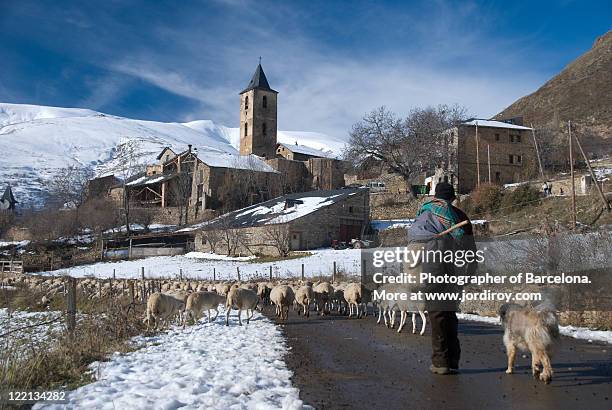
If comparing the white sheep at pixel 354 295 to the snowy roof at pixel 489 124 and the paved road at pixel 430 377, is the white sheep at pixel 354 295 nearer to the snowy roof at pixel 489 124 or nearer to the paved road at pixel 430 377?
the paved road at pixel 430 377

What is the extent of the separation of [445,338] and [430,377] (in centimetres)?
56

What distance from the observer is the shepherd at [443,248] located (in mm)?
7527

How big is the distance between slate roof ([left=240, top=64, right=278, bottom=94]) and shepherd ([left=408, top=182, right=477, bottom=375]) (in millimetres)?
96795

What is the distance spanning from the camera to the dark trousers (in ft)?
24.6

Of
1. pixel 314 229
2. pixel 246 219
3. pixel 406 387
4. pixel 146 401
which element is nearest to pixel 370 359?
pixel 406 387

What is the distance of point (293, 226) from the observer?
159 ft

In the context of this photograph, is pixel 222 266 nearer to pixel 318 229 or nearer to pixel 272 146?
pixel 318 229

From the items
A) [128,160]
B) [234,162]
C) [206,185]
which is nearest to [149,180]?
[206,185]

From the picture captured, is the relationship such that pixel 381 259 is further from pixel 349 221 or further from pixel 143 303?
pixel 349 221

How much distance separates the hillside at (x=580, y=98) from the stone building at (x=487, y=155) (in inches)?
855

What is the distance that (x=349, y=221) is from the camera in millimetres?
52812

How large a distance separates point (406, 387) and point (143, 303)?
41.8 feet

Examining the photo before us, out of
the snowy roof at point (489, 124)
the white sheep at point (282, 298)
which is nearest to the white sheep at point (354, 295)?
the white sheep at point (282, 298)

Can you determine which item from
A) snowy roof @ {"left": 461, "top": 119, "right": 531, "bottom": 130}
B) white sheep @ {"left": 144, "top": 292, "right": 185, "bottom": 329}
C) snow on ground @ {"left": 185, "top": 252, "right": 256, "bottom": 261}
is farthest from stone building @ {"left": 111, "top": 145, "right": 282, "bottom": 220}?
white sheep @ {"left": 144, "top": 292, "right": 185, "bottom": 329}
